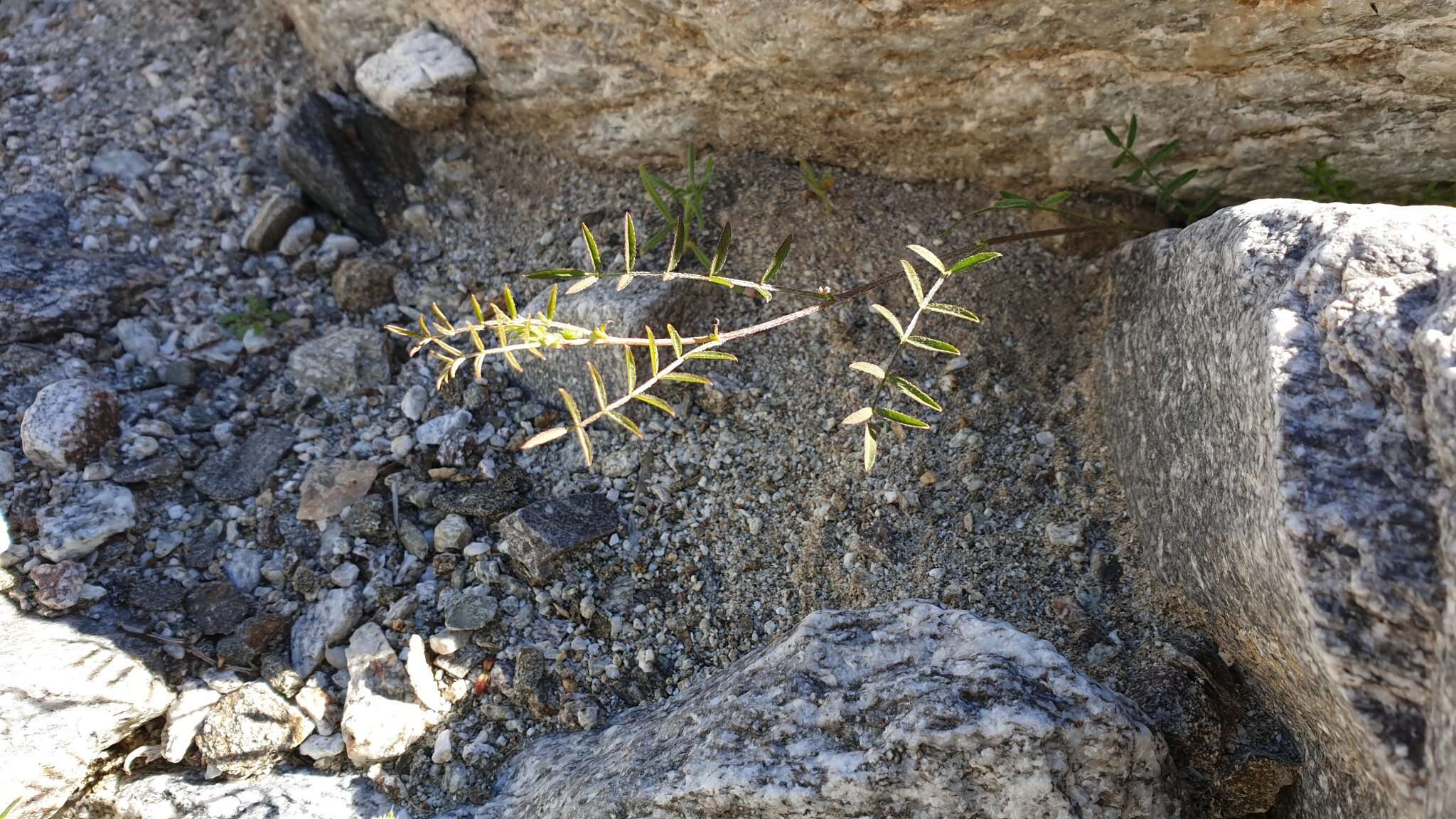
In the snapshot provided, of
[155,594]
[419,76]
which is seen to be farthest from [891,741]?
[419,76]

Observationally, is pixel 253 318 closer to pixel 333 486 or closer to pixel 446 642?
pixel 333 486

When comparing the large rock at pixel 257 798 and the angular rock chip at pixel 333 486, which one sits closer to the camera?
the large rock at pixel 257 798

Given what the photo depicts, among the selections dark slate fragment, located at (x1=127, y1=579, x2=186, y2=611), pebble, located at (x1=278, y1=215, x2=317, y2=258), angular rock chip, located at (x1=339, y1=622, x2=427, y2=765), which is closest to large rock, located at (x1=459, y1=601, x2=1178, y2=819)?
angular rock chip, located at (x1=339, y1=622, x2=427, y2=765)

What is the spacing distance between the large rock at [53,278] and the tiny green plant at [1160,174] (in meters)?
2.68

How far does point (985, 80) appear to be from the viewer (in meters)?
2.54

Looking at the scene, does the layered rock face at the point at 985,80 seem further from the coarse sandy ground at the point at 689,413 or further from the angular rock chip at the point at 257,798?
the angular rock chip at the point at 257,798

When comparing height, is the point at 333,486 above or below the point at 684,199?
below

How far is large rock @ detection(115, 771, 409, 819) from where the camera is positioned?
6.83 ft

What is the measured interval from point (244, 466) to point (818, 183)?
5.56ft

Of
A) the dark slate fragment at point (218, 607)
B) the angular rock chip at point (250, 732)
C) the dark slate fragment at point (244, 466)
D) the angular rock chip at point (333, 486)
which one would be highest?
the dark slate fragment at point (244, 466)

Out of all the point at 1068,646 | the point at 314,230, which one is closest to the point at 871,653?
the point at 1068,646

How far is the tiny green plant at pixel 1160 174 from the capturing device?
8.14ft

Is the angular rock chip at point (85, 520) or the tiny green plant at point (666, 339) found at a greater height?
the tiny green plant at point (666, 339)

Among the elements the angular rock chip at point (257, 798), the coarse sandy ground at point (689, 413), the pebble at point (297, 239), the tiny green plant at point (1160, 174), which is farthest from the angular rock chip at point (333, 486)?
the tiny green plant at point (1160, 174)
